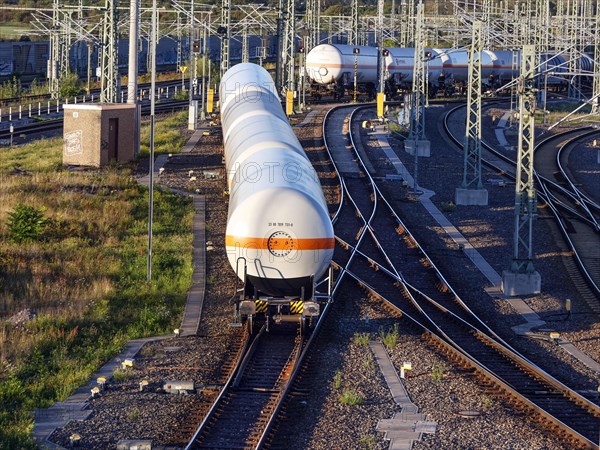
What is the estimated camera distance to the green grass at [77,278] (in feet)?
50.0

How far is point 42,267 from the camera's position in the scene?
72.2ft

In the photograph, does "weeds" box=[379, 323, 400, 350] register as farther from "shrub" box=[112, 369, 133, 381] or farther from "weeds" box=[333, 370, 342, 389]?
"shrub" box=[112, 369, 133, 381]

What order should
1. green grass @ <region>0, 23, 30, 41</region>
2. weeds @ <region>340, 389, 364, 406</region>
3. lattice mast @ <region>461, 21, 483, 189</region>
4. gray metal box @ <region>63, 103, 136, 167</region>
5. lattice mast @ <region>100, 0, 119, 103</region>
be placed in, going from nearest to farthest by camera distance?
weeds @ <region>340, 389, 364, 406</region> < lattice mast @ <region>461, 21, 483, 189</region> < gray metal box @ <region>63, 103, 136, 167</region> < lattice mast @ <region>100, 0, 119, 103</region> < green grass @ <region>0, 23, 30, 41</region>

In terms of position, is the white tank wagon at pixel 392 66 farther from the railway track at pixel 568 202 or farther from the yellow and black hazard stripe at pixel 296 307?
the yellow and black hazard stripe at pixel 296 307

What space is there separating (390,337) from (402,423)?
4.09 meters

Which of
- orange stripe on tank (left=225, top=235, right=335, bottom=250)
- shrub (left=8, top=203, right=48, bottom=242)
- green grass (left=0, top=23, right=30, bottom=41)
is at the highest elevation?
green grass (left=0, top=23, right=30, bottom=41)

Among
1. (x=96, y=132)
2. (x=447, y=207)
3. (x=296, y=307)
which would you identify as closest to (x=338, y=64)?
(x=96, y=132)

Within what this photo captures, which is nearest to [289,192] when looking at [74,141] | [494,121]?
[74,141]

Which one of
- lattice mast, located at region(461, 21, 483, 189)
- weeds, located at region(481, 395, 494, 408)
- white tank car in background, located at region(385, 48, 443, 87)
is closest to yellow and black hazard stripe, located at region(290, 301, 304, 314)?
weeds, located at region(481, 395, 494, 408)

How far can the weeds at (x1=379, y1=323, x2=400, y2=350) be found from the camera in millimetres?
17266

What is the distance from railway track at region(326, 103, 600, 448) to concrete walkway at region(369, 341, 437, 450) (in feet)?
4.42

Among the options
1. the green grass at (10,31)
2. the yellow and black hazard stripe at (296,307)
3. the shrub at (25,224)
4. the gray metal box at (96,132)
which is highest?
the green grass at (10,31)

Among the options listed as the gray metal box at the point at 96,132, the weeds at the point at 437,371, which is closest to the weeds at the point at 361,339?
the weeds at the point at 437,371

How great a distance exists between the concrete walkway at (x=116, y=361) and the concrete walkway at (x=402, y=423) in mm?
3934
